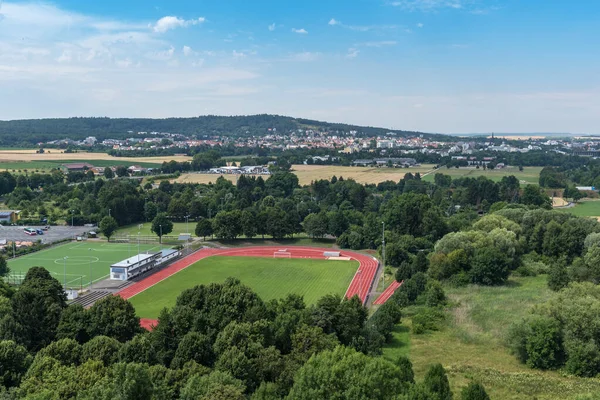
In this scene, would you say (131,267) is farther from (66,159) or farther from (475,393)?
(66,159)

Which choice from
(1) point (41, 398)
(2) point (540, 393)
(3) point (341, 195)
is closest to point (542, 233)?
(2) point (540, 393)

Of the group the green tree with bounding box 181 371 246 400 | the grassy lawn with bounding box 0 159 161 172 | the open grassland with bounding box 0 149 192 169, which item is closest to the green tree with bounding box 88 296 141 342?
the green tree with bounding box 181 371 246 400

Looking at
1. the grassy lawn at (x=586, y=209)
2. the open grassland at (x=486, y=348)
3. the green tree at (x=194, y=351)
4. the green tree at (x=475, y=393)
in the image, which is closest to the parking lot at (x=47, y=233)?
the green tree at (x=194, y=351)

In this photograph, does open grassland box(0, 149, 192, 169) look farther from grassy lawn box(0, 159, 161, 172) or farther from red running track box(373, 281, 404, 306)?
red running track box(373, 281, 404, 306)

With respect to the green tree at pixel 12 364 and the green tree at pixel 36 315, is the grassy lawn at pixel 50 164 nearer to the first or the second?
the green tree at pixel 36 315

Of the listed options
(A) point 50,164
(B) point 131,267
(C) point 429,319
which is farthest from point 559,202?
(A) point 50,164

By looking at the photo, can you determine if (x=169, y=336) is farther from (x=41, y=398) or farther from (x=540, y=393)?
(x=540, y=393)
